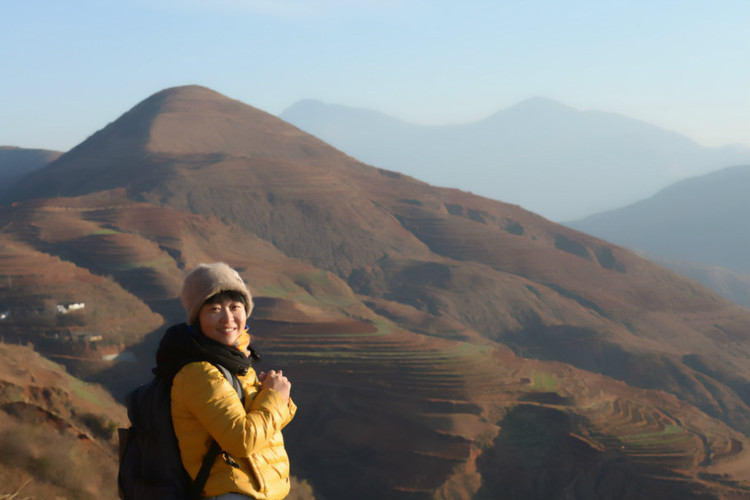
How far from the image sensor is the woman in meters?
3.29

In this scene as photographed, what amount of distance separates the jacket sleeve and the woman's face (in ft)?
0.78

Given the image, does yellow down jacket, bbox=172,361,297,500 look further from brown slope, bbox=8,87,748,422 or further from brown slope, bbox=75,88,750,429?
brown slope, bbox=8,87,748,422

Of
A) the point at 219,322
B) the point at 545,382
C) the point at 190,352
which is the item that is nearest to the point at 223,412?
the point at 190,352

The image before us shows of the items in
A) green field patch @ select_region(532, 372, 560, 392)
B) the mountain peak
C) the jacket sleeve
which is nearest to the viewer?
the jacket sleeve

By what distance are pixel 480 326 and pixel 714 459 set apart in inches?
990

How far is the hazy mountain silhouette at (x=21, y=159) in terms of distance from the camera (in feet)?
310

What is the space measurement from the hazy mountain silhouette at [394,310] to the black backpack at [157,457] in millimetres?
23004


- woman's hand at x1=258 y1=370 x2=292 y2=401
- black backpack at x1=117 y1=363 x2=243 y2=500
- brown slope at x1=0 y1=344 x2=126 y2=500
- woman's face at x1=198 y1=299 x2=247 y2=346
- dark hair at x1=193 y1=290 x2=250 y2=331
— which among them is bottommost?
brown slope at x1=0 y1=344 x2=126 y2=500

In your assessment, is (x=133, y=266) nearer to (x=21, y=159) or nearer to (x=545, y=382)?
(x=545, y=382)

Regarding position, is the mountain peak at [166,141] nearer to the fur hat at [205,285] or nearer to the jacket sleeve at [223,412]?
the fur hat at [205,285]

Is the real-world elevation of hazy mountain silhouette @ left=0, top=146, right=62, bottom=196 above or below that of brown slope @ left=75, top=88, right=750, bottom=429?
above

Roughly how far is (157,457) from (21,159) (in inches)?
4190

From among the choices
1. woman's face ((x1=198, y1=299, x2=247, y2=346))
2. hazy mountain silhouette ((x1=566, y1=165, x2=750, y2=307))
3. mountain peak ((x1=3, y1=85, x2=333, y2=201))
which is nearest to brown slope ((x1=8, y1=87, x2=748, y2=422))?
mountain peak ((x1=3, y1=85, x2=333, y2=201))

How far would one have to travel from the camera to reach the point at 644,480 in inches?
1073
